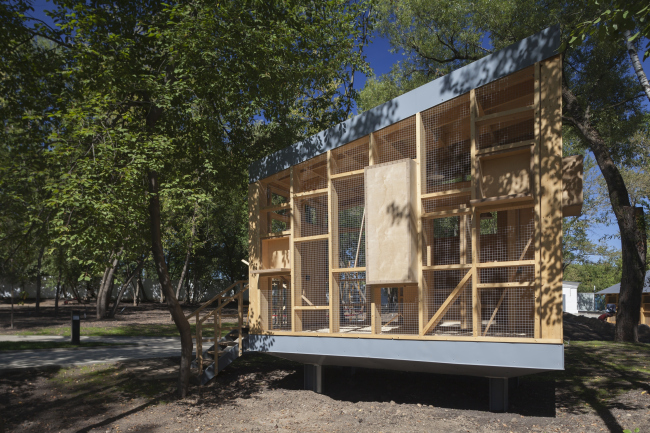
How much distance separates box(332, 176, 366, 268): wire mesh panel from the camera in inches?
357

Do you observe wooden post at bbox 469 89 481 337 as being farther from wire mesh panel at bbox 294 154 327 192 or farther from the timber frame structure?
wire mesh panel at bbox 294 154 327 192

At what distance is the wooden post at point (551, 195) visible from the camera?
21.3ft

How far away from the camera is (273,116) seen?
1257 centimetres

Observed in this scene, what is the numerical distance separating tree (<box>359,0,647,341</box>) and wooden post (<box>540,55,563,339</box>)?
719cm

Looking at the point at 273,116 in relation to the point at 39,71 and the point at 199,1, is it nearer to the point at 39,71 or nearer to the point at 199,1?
the point at 199,1

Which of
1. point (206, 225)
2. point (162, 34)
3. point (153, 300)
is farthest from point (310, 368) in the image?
point (153, 300)

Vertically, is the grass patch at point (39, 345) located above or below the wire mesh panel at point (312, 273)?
below

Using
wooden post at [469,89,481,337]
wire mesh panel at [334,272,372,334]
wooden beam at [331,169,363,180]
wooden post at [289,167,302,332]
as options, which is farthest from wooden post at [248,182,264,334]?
wooden post at [469,89,481,337]

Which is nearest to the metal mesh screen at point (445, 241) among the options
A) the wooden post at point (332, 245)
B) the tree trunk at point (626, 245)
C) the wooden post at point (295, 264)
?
the wooden post at point (332, 245)

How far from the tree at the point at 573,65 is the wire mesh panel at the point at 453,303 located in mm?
8573

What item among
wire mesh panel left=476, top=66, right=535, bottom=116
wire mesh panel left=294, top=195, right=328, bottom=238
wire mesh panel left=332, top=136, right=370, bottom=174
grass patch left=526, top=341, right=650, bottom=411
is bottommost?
grass patch left=526, top=341, right=650, bottom=411

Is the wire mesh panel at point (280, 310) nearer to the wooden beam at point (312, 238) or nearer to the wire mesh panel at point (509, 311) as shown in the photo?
the wooden beam at point (312, 238)

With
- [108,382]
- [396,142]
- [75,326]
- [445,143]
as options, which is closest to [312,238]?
[396,142]

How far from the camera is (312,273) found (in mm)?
9398
